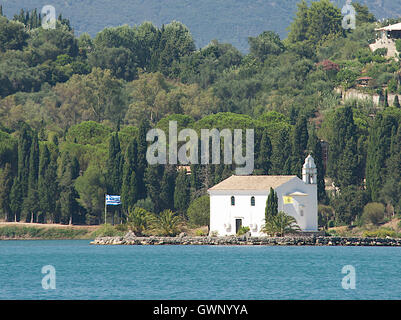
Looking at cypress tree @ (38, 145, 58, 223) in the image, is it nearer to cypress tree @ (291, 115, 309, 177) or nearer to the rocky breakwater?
the rocky breakwater

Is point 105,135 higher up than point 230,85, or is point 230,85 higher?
point 230,85

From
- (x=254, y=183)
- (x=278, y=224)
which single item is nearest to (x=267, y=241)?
(x=278, y=224)

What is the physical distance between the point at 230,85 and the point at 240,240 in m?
75.6

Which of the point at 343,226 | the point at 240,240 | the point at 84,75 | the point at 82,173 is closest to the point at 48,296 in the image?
the point at 240,240

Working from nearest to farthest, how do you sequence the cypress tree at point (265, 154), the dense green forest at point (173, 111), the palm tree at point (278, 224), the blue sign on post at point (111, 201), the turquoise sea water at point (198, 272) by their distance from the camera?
the turquoise sea water at point (198, 272) < the palm tree at point (278, 224) < the blue sign on post at point (111, 201) < the dense green forest at point (173, 111) < the cypress tree at point (265, 154)

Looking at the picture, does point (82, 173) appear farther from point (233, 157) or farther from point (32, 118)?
point (32, 118)

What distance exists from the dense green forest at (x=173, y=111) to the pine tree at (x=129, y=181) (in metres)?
0.11

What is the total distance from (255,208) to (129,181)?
17.0 m

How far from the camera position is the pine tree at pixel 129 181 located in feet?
322

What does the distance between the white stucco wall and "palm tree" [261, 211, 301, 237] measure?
3.59 feet

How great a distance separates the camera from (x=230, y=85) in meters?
158

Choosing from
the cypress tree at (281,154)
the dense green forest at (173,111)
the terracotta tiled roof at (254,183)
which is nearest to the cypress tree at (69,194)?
the dense green forest at (173,111)

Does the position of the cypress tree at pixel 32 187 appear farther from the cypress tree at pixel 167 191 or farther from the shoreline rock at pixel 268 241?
the shoreline rock at pixel 268 241

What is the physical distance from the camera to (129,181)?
325 ft
